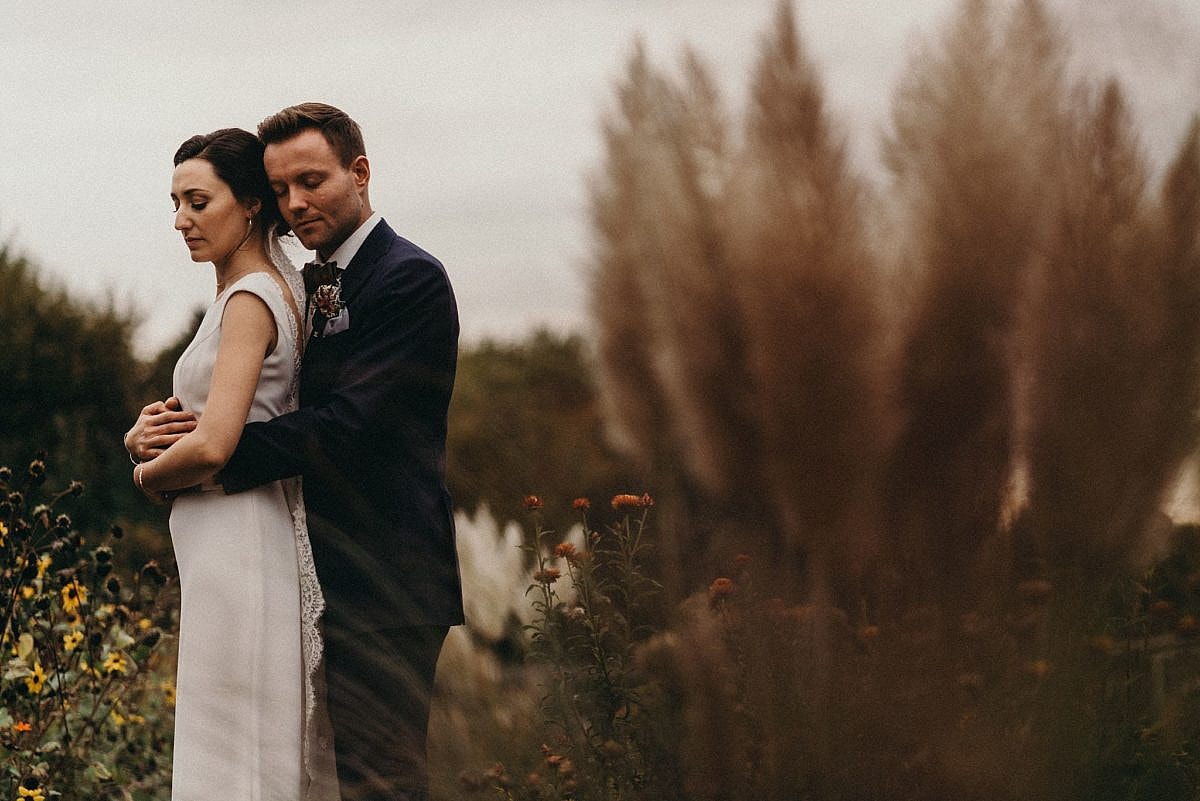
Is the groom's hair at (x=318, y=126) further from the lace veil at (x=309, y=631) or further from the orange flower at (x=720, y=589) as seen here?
the orange flower at (x=720, y=589)

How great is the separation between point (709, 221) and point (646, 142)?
0.41 ft

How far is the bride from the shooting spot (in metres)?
2.53

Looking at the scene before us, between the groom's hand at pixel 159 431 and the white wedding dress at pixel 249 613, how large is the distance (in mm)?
40

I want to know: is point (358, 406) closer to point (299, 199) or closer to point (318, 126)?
point (299, 199)

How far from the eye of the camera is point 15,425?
23.6ft

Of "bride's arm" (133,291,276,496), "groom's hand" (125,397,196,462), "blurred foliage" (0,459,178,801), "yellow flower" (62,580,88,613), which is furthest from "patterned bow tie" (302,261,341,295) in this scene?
"yellow flower" (62,580,88,613)

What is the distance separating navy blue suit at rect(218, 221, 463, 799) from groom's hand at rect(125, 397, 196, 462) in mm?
141

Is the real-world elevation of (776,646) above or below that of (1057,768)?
above

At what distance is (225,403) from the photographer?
2.46 m

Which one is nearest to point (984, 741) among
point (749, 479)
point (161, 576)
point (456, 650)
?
point (749, 479)

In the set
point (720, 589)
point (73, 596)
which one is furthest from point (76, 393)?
point (720, 589)

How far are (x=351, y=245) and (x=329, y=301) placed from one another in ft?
0.54

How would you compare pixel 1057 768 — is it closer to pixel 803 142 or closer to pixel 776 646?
pixel 776 646

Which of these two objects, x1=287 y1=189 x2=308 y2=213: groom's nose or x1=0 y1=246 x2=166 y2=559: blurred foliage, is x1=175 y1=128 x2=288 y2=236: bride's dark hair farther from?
x1=0 y1=246 x2=166 y2=559: blurred foliage
